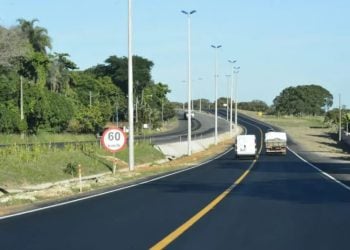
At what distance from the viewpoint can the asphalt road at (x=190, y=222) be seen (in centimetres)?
1065

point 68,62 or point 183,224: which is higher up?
point 68,62

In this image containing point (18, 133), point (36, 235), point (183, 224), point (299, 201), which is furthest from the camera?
point (18, 133)

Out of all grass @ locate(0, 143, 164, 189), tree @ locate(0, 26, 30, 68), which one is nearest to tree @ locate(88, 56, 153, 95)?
tree @ locate(0, 26, 30, 68)

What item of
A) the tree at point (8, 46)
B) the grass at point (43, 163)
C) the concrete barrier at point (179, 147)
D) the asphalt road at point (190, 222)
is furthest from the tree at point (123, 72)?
the asphalt road at point (190, 222)

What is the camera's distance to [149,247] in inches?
398

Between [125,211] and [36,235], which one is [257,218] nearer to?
[125,211]

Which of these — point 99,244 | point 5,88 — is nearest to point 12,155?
point 99,244

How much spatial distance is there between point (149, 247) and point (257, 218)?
4.42 metres

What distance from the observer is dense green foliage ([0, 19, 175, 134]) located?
74.1 metres

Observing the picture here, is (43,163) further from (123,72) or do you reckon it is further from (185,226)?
(123,72)

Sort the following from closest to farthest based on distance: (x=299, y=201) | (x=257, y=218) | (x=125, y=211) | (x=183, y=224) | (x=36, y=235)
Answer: (x=36, y=235) → (x=183, y=224) → (x=257, y=218) → (x=125, y=211) → (x=299, y=201)

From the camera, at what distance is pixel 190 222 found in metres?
13.2

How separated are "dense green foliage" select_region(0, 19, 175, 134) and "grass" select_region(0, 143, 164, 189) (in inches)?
830

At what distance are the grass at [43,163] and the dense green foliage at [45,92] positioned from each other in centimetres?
2107
